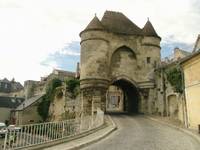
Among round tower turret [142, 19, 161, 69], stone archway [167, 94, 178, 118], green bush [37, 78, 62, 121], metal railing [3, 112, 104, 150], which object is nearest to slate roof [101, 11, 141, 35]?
round tower turret [142, 19, 161, 69]

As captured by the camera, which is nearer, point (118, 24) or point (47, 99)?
point (118, 24)

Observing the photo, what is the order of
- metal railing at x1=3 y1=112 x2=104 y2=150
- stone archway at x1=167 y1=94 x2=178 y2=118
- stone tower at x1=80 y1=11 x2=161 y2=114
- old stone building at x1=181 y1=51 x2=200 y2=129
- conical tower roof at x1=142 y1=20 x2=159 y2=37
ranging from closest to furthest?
1. metal railing at x1=3 y1=112 x2=104 y2=150
2. old stone building at x1=181 y1=51 x2=200 y2=129
3. stone archway at x1=167 y1=94 x2=178 y2=118
4. stone tower at x1=80 y1=11 x2=161 y2=114
5. conical tower roof at x1=142 y1=20 x2=159 y2=37

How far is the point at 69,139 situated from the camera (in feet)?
36.6

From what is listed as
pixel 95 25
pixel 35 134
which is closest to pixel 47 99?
pixel 95 25

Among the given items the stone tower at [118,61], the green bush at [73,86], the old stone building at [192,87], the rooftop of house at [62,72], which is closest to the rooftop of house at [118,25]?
the stone tower at [118,61]

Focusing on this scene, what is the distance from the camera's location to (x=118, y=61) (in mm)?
28000

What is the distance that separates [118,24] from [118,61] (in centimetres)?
424

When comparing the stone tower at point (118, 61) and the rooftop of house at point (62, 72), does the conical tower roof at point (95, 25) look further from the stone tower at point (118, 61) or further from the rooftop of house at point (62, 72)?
the rooftop of house at point (62, 72)

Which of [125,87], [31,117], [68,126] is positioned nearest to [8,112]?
[31,117]

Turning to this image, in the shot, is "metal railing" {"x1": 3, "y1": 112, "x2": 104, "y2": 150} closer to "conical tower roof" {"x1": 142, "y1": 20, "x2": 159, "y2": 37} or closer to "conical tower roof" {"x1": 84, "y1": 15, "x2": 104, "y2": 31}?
"conical tower roof" {"x1": 84, "y1": 15, "x2": 104, "y2": 31}

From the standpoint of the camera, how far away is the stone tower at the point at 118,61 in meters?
25.9

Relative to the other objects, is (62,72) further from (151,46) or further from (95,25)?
(151,46)

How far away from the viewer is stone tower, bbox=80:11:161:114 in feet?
85.1

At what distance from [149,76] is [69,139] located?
17544 millimetres
